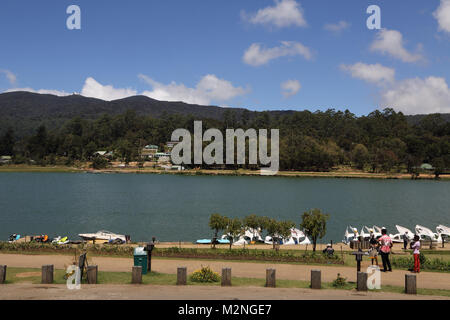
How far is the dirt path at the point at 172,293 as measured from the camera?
11790 millimetres

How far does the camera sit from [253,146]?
153m

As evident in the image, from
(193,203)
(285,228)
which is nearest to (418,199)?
(193,203)

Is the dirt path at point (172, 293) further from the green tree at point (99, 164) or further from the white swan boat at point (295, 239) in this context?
the green tree at point (99, 164)

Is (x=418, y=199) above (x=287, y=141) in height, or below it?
below

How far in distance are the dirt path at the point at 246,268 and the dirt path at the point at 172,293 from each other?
2317 millimetres

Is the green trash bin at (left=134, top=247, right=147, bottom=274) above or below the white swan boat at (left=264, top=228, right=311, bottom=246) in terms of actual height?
above

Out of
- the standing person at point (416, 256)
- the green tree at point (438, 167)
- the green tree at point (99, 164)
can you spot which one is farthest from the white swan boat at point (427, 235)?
the green tree at point (99, 164)

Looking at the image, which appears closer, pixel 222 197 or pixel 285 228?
pixel 285 228

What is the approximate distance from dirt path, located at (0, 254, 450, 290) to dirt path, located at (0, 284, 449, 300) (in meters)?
2.32

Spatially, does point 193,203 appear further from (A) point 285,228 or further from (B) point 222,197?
(A) point 285,228

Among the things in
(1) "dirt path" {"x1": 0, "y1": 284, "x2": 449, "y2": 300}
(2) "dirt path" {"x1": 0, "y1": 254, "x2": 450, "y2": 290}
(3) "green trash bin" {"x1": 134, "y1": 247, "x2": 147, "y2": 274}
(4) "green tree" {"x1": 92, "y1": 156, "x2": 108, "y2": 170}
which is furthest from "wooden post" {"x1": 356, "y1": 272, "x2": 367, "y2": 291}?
(4) "green tree" {"x1": 92, "y1": 156, "x2": 108, "y2": 170}

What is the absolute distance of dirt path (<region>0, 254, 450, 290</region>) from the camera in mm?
15871

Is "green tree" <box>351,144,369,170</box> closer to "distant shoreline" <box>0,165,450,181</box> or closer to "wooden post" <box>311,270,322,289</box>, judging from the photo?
"distant shoreline" <box>0,165,450,181</box>
